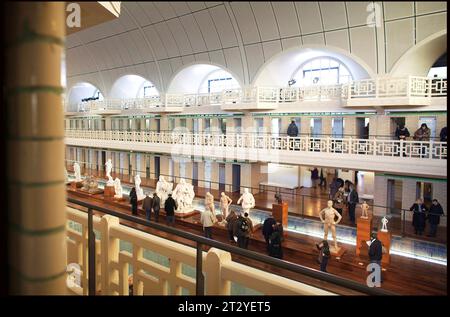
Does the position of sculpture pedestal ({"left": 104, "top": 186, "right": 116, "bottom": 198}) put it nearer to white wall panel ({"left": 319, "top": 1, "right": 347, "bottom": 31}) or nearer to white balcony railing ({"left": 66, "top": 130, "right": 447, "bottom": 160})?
white balcony railing ({"left": 66, "top": 130, "right": 447, "bottom": 160})

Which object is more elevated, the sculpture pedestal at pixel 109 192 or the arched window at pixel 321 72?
the arched window at pixel 321 72

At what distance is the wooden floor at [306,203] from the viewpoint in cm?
886

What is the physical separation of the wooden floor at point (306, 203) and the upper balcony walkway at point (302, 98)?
277 cm

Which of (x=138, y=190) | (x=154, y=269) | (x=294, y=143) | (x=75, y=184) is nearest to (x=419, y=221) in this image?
(x=294, y=143)

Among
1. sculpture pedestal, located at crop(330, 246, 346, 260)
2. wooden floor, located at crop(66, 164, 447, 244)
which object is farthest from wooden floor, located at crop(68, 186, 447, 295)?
wooden floor, located at crop(66, 164, 447, 244)

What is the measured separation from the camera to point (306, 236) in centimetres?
893

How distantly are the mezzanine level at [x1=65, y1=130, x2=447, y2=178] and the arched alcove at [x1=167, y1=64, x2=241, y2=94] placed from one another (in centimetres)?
290

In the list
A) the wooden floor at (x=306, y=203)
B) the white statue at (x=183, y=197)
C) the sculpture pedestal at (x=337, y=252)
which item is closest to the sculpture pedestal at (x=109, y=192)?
the wooden floor at (x=306, y=203)

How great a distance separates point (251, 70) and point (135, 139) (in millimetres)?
4596

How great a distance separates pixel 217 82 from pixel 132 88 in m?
4.78

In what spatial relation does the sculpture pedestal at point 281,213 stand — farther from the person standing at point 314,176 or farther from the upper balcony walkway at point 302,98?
the person standing at point 314,176

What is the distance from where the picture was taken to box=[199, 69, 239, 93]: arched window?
15.6 m

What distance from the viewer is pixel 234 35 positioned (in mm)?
10852
